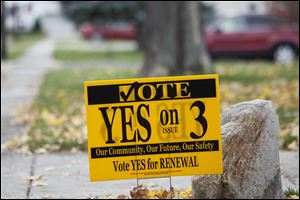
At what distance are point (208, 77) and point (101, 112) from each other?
0.78 m

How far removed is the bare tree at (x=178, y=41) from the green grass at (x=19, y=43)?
11.1m

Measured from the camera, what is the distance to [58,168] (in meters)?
7.60

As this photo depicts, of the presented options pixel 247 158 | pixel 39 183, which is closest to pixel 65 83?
pixel 39 183

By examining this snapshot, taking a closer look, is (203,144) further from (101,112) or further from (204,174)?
(101,112)

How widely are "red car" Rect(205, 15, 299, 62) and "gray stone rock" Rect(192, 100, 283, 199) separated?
17444 millimetres

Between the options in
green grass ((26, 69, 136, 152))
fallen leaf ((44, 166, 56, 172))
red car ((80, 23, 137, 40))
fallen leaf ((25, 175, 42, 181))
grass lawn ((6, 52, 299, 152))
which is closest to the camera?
fallen leaf ((25, 175, 42, 181))

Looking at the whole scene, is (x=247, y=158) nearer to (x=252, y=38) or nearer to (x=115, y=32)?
(x=252, y=38)

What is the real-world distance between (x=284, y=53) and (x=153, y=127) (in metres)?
18.4

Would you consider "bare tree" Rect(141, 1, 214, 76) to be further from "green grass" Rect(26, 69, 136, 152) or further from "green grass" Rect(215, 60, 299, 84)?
"green grass" Rect(26, 69, 136, 152)

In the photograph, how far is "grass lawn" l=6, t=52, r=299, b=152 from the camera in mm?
8977

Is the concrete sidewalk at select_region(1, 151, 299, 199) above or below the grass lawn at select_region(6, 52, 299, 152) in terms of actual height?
below

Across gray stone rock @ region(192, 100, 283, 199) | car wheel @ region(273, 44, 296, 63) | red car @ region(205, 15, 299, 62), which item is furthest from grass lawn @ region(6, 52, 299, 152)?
A: red car @ region(205, 15, 299, 62)

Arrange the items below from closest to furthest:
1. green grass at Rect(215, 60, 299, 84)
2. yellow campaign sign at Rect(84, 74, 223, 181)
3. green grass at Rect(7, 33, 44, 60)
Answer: yellow campaign sign at Rect(84, 74, 223, 181) → green grass at Rect(215, 60, 299, 84) → green grass at Rect(7, 33, 44, 60)

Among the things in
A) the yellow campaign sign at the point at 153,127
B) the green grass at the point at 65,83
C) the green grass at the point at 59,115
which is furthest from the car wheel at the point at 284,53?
the yellow campaign sign at the point at 153,127
